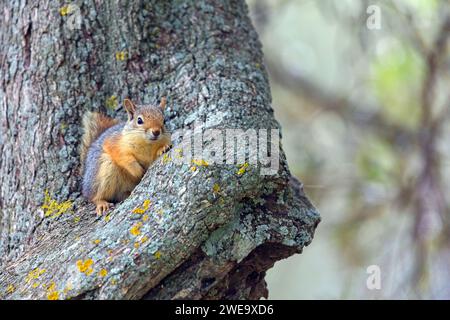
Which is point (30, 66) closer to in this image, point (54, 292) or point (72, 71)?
point (72, 71)

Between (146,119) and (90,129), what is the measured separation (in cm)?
34

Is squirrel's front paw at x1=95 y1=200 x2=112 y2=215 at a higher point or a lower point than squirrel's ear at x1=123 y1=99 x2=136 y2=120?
lower

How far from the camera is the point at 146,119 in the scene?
3.61 metres

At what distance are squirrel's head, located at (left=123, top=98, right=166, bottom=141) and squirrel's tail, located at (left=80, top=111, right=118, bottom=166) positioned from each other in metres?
0.17

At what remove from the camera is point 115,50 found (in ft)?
12.8

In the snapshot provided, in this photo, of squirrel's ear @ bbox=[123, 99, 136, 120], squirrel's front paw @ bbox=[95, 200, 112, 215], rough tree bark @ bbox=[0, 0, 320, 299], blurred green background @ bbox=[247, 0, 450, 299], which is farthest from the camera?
blurred green background @ bbox=[247, 0, 450, 299]

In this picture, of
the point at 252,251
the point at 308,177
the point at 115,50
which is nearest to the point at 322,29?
the point at 308,177

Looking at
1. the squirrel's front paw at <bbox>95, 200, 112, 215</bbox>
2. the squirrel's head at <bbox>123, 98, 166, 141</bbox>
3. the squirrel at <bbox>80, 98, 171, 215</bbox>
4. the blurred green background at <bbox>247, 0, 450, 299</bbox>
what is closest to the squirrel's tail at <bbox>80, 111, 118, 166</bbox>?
the squirrel at <bbox>80, 98, 171, 215</bbox>

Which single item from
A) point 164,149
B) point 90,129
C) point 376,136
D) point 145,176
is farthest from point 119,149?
point 376,136

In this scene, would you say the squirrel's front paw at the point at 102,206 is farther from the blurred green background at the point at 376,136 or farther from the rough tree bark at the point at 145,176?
the blurred green background at the point at 376,136

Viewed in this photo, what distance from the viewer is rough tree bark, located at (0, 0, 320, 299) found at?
10.1ft

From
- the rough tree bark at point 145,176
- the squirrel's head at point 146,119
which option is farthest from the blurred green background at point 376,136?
the squirrel's head at point 146,119

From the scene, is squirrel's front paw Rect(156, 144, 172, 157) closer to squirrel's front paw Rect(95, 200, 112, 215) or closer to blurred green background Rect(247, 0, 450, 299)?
squirrel's front paw Rect(95, 200, 112, 215)

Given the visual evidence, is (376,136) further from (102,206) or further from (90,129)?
(102,206)
